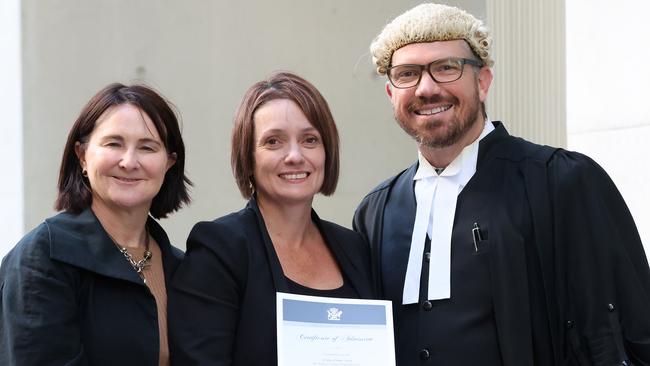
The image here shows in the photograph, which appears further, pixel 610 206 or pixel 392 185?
pixel 392 185

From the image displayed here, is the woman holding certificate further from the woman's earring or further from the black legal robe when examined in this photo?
the black legal robe

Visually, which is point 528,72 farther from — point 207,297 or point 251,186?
point 207,297

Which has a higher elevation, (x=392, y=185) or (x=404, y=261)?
(x=392, y=185)

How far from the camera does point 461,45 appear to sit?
3520mm

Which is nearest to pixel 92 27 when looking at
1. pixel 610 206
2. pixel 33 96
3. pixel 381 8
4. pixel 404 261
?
pixel 33 96

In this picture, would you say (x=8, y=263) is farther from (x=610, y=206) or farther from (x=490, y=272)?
(x=610, y=206)

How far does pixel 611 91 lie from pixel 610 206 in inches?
166

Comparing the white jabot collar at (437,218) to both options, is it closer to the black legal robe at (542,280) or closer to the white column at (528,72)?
the black legal robe at (542,280)

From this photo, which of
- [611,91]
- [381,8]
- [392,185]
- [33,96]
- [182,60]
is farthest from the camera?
[611,91]

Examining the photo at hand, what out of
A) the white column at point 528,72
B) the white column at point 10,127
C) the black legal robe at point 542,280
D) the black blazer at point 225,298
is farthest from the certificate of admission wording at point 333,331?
the white column at point 528,72

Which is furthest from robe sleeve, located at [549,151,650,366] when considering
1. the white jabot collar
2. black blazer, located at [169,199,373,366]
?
black blazer, located at [169,199,373,366]

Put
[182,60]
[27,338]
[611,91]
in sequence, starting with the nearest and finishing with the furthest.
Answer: [27,338] < [182,60] < [611,91]

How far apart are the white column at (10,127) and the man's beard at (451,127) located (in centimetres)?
220

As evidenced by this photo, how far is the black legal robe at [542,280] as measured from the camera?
322 centimetres
